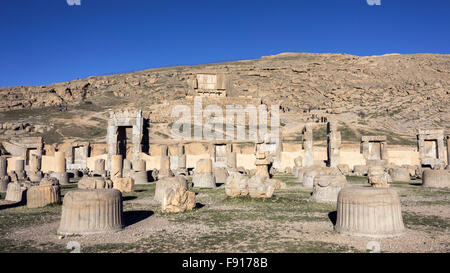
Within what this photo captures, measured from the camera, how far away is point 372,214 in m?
7.37

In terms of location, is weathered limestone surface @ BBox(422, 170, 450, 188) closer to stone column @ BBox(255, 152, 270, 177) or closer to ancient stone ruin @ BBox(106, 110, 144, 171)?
stone column @ BBox(255, 152, 270, 177)

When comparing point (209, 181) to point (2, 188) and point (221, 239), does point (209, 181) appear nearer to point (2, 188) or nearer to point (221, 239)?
point (2, 188)

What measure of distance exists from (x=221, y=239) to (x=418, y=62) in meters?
89.9

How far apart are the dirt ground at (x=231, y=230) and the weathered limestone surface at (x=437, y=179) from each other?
5271 millimetres

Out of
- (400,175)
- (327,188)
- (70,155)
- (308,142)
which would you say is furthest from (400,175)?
(70,155)

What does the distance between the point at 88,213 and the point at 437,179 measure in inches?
623

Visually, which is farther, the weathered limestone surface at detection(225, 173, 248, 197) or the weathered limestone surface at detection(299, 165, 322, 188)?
the weathered limestone surface at detection(299, 165, 322, 188)

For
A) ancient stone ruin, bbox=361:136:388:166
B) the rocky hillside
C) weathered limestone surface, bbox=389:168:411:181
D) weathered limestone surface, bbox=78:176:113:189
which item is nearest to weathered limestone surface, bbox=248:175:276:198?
weathered limestone surface, bbox=78:176:113:189

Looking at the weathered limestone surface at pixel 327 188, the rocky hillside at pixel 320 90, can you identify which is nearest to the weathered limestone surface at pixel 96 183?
the weathered limestone surface at pixel 327 188

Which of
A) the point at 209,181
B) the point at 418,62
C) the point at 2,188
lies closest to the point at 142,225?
the point at 209,181

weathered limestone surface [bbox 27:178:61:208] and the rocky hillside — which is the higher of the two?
the rocky hillside

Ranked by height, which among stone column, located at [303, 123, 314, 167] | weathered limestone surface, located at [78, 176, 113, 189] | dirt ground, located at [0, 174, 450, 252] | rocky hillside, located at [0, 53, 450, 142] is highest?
rocky hillside, located at [0, 53, 450, 142]

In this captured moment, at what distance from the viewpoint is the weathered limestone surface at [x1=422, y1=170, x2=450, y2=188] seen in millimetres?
16938

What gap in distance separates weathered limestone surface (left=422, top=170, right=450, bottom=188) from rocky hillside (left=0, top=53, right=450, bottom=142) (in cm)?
4181
